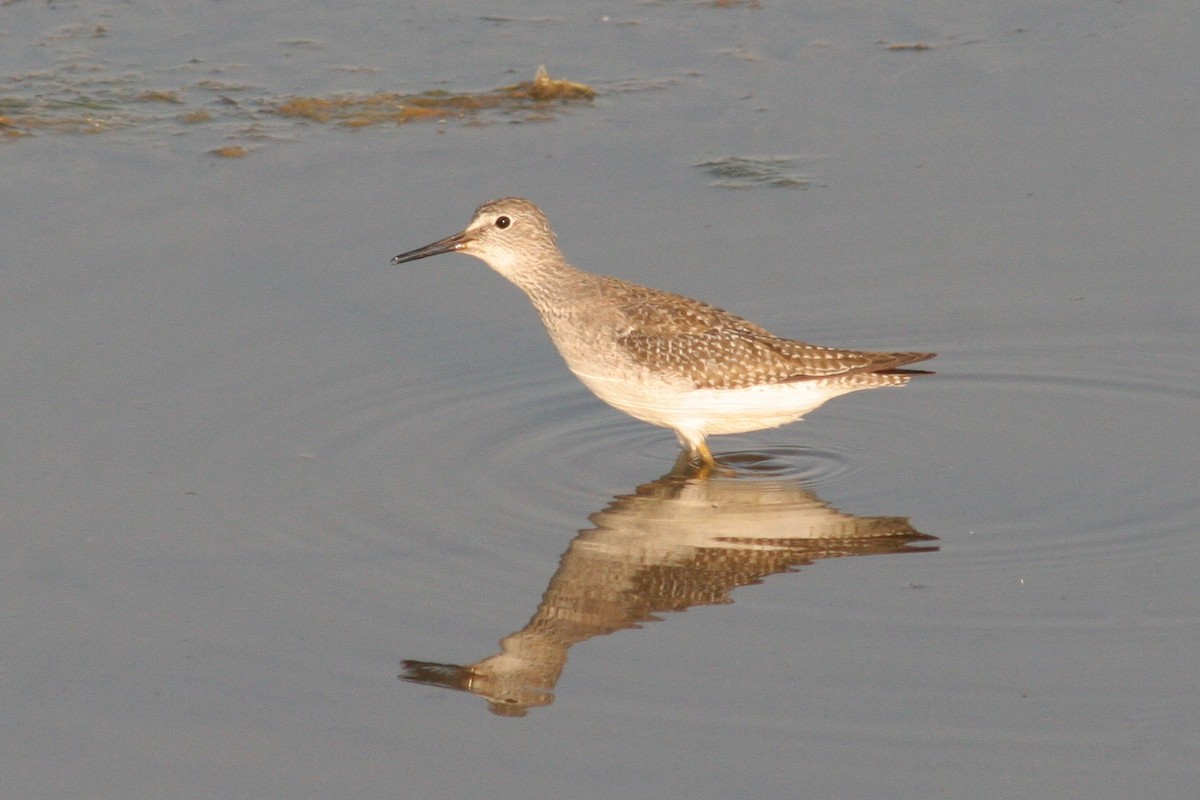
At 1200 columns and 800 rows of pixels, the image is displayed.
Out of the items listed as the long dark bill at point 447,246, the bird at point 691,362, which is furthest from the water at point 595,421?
the long dark bill at point 447,246

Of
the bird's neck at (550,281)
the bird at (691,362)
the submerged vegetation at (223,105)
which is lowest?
the bird at (691,362)

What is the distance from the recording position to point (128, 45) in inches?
544

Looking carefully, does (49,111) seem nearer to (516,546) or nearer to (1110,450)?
(516,546)

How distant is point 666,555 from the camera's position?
8.21 metres

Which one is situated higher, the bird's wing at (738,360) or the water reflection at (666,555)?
the bird's wing at (738,360)

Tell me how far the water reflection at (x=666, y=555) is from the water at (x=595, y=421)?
3 centimetres

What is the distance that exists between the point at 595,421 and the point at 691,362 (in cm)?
88

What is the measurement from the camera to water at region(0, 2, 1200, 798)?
6.62 meters

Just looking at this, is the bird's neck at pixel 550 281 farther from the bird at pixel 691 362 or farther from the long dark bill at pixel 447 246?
the long dark bill at pixel 447 246

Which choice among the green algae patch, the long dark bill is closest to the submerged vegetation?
the green algae patch

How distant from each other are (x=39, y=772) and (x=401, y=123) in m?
7.25

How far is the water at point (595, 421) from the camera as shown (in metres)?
6.62

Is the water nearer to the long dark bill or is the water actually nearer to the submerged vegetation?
the submerged vegetation

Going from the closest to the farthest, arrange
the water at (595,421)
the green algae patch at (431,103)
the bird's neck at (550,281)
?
the water at (595,421), the bird's neck at (550,281), the green algae patch at (431,103)
